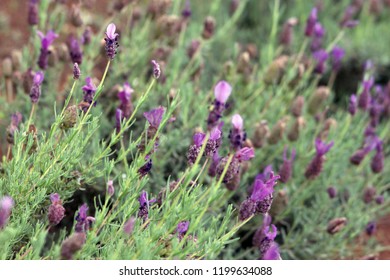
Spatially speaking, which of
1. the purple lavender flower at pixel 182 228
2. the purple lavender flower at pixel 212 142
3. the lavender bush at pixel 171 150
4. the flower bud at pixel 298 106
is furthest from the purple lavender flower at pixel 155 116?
the flower bud at pixel 298 106

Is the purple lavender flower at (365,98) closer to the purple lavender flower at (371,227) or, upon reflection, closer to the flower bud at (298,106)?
the flower bud at (298,106)

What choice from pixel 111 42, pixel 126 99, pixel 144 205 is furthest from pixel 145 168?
pixel 126 99

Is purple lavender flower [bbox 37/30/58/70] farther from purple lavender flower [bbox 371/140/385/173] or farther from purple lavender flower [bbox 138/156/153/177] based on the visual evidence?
purple lavender flower [bbox 371/140/385/173]

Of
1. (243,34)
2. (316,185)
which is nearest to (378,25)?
(243,34)

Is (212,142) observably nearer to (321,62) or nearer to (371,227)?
(371,227)

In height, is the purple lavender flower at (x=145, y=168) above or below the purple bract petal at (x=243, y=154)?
below

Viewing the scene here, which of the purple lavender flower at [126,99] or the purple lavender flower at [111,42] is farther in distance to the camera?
the purple lavender flower at [126,99]

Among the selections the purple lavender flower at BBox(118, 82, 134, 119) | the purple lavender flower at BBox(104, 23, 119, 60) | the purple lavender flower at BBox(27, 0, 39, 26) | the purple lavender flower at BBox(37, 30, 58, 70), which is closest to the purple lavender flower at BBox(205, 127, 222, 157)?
the purple lavender flower at BBox(104, 23, 119, 60)

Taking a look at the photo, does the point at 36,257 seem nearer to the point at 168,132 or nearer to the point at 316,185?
the point at 168,132
